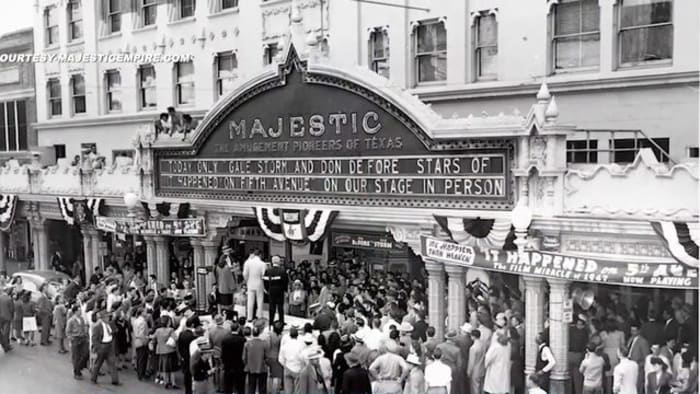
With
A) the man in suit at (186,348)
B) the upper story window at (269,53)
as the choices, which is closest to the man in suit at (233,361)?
the man in suit at (186,348)

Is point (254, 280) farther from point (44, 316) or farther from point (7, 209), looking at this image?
point (7, 209)

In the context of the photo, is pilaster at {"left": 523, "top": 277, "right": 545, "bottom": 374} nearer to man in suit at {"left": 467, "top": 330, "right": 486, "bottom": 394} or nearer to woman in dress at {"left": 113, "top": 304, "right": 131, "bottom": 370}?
man in suit at {"left": 467, "top": 330, "right": 486, "bottom": 394}

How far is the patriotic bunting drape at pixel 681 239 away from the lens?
12.0 m

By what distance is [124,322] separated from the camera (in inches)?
723

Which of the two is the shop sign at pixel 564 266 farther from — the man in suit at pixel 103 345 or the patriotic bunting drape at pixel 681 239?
the man in suit at pixel 103 345

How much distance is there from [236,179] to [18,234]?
2042 centimetres

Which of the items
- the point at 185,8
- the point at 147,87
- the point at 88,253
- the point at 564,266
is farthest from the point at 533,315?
the point at 147,87

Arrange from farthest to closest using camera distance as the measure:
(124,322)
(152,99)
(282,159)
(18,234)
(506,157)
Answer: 1. (18,234)
2. (152,99)
3. (282,159)
4. (124,322)
5. (506,157)

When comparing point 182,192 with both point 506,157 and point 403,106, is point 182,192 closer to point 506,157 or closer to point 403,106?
point 403,106

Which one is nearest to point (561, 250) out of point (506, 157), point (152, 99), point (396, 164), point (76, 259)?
point (506, 157)

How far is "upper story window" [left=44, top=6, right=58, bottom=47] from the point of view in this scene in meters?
34.7

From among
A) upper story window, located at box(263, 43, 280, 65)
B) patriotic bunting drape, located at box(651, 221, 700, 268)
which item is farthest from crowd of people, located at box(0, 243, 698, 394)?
upper story window, located at box(263, 43, 280, 65)

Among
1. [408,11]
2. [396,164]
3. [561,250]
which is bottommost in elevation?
[561,250]

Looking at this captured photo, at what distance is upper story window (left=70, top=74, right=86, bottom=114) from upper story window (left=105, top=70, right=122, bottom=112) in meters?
1.76
